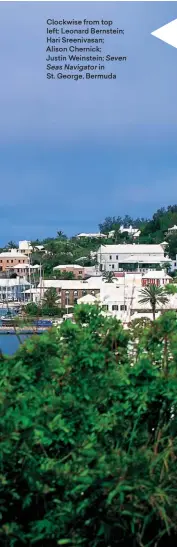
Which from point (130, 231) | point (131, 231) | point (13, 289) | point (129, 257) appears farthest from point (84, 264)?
point (130, 231)

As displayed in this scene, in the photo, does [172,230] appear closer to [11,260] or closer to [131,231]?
[131,231]

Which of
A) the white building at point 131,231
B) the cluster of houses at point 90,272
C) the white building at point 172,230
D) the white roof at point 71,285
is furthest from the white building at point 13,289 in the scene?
the white building at point 131,231

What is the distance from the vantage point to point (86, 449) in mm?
1875

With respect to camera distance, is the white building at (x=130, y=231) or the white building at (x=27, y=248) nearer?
the white building at (x=27, y=248)

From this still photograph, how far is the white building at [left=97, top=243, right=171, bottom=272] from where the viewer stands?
33.1 metres

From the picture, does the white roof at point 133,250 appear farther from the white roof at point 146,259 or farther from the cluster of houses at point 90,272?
the white roof at point 146,259

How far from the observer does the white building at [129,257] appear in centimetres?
3312

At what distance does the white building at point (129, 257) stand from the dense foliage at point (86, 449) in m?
30.7

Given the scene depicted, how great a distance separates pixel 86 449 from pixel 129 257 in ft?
104

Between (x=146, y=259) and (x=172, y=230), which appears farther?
(x=172, y=230)

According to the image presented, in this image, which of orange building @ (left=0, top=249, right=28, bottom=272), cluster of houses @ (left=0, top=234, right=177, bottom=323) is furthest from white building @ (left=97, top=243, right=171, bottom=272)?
Result: orange building @ (left=0, top=249, right=28, bottom=272)

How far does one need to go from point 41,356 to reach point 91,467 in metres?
0.41

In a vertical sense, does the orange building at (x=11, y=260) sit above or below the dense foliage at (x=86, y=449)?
above

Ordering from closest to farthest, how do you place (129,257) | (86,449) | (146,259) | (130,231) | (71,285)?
(86,449) < (71,285) < (146,259) < (129,257) < (130,231)
